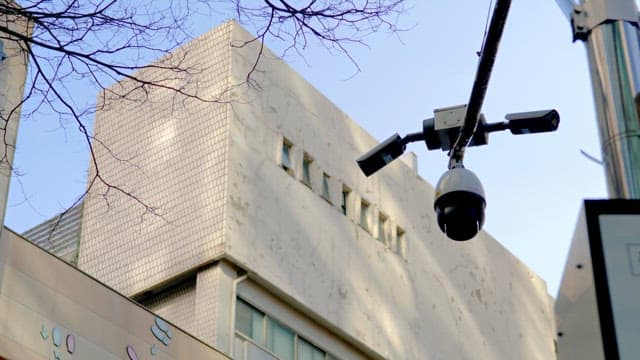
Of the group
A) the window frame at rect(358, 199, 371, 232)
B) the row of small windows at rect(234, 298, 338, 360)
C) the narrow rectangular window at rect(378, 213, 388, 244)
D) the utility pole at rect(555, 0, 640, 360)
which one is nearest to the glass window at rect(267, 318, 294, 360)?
the row of small windows at rect(234, 298, 338, 360)

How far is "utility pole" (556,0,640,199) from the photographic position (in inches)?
161

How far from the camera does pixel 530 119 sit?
805 centimetres

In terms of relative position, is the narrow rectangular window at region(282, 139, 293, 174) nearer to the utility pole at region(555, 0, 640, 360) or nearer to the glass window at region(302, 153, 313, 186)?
the glass window at region(302, 153, 313, 186)

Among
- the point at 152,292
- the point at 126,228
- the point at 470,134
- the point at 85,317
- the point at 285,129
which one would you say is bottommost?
the point at 470,134

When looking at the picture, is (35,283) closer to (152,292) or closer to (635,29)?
(152,292)

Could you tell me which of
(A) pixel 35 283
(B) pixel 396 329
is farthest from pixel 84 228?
(A) pixel 35 283

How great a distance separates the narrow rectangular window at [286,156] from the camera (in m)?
26.5

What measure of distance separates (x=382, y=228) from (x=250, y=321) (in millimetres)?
6489

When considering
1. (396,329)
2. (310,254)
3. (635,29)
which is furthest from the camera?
(396,329)

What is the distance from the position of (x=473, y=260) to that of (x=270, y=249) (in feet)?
31.3

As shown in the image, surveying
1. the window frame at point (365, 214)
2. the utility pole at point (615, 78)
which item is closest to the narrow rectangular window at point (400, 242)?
the window frame at point (365, 214)

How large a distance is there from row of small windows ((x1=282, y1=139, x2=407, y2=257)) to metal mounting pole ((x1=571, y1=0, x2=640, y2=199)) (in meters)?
21.7

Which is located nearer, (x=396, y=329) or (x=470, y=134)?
(x=470, y=134)

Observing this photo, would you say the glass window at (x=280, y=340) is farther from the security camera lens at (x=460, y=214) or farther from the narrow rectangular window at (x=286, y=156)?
the security camera lens at (x=460, y=214)
